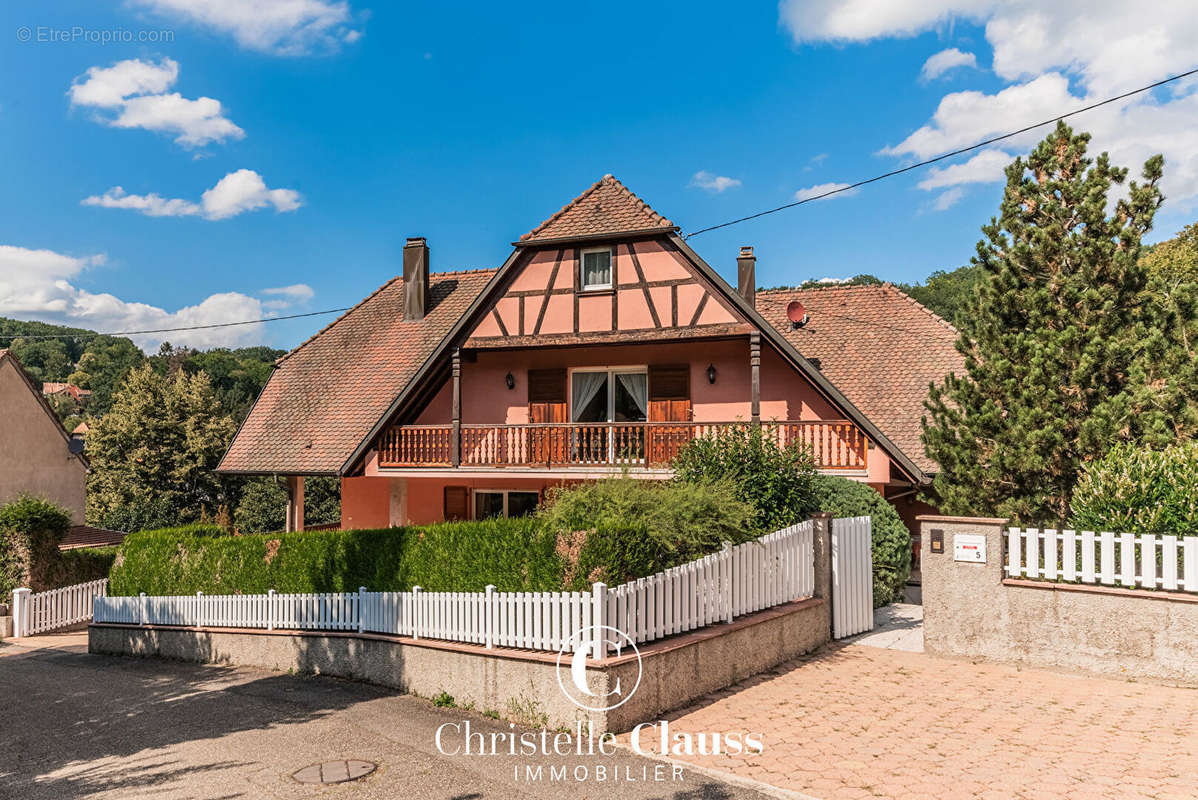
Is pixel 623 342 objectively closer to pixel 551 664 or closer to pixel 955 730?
pixel 551 664

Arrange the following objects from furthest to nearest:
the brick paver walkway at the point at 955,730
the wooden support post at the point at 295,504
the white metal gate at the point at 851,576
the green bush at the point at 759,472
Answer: the wooden support post at the point at 295,504 → the white metal gate at the point at 851,576 → the green bush at the point at 759,472 → the brick paver walkway at the point at 955,730

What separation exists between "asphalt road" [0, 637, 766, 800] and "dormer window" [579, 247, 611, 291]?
30.2 ft

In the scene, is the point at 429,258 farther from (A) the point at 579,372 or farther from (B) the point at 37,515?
(B) the point at 37,515

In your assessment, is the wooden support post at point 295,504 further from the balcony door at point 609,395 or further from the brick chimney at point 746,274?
the brick chimney at point 746,274

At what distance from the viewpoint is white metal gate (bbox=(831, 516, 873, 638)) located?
11898mm

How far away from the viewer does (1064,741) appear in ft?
25.2

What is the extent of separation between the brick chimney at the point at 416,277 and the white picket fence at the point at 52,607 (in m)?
10.4

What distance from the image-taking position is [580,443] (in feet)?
55.8

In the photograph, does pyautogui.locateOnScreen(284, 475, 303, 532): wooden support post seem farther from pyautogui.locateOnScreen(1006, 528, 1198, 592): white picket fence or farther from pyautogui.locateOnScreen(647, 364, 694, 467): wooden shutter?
pyautogui.locateOnScreen(1006, 528, 1198, 592): white picket fence

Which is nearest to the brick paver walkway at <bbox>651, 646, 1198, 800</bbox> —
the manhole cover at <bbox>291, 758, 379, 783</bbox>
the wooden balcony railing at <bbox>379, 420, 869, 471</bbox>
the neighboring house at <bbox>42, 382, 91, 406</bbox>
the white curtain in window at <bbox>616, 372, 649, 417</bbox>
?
the manhole cover at <bbox>291, 758, 379, 783</bbox>

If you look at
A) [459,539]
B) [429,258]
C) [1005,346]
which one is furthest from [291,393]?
[1005,346]

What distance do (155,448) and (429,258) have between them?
84.7ft

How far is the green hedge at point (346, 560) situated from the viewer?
9953 millimetres

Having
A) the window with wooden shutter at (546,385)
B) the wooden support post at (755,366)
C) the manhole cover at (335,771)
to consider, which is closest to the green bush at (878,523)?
the wooden support post at (755,366)
